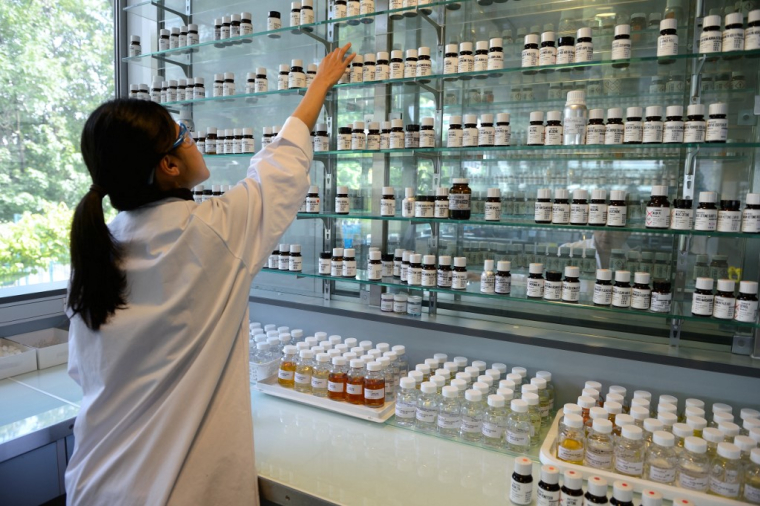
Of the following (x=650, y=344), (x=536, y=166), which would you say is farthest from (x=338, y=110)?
(x=650, y=344)

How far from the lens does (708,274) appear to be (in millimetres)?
1897

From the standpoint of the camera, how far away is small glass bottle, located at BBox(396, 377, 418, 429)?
187cm

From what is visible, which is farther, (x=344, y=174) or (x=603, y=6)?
(x=344, y=174)

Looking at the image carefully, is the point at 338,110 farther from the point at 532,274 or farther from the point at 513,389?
the point at 513,389

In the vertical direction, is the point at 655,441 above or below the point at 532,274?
below

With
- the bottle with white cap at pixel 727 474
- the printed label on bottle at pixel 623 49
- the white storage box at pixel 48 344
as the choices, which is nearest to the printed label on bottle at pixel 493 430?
the bottle with white cap at pixel 727 474

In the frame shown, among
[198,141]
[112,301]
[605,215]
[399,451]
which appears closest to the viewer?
[112,301]

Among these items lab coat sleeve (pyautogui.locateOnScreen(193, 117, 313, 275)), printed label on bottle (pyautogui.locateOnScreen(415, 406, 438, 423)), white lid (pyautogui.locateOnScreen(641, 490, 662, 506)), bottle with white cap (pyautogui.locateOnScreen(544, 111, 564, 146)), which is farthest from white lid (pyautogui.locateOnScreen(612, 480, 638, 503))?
bottle with white cap (pyautogui.locateOnScreen(544, 111, 564, 146))

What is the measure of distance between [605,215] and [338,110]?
1.42 metres

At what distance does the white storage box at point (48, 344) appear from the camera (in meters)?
2.57

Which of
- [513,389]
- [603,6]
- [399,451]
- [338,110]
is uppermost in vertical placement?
[603,6]

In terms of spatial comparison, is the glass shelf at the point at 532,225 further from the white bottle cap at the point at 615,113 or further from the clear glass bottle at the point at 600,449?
the clear glass bottle at the point at 600,449

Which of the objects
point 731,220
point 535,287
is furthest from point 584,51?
point 535,287

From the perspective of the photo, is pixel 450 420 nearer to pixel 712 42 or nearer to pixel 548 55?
pixel 548 55
